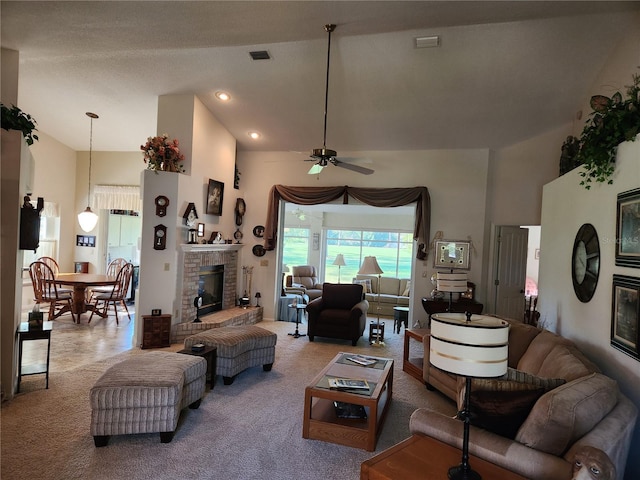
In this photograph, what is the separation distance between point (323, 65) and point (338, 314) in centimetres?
349

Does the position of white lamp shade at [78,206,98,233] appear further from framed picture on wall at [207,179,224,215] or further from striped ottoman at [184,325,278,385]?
striped ottoman at [184,325,278,385]

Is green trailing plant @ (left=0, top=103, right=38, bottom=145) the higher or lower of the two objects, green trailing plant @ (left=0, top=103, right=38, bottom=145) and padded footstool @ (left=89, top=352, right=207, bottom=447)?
the higher

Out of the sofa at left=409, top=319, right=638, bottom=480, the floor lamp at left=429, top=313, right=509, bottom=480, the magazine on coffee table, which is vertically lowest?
the magazine on coffee table

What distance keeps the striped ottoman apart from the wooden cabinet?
47.2 inches

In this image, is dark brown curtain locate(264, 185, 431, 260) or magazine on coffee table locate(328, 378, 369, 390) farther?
dark brown curtain locate(264, 185, 431, 260)

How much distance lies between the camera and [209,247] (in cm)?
612

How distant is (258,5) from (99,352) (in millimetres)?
4434

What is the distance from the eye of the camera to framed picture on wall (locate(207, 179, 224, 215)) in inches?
241

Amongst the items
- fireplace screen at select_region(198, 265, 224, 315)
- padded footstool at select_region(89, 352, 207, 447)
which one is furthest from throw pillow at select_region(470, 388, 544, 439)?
fireplace screen at select_region(198, 265, 224, 315)

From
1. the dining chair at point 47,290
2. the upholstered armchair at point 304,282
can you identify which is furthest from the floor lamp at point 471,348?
the upholstered armchair at point 304,282

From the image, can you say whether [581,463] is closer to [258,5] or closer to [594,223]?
[594,223]

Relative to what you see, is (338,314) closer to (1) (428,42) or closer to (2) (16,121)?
(1) (428,42)

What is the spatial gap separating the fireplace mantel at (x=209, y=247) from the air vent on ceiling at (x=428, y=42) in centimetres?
396

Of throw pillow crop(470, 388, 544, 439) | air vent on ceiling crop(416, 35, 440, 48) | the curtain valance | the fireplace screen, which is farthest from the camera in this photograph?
the curtain valance
